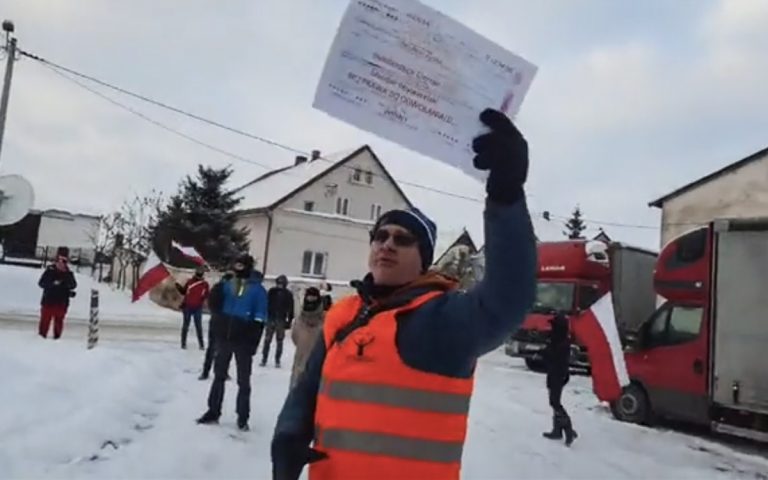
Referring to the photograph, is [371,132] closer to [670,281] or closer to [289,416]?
[289,416]

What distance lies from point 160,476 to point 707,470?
265 inches

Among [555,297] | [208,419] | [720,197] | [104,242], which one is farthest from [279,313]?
[104,242]

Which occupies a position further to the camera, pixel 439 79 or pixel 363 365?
pixel 439 79

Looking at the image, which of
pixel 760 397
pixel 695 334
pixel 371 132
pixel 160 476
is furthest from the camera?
pixel 695 334

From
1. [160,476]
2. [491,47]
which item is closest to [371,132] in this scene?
[491,47]

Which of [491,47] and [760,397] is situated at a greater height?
[491,47]

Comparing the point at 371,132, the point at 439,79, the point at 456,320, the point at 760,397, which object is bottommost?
the point at 760,397

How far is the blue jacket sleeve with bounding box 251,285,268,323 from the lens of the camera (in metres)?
8.97

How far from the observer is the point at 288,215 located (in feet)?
138

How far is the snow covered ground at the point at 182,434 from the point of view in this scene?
22.2 feet

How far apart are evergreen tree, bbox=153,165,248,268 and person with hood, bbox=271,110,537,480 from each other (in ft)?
114

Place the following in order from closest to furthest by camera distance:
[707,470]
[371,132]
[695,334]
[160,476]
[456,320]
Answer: [456,320], [371,132], [160,476], [707,470], [695,334]

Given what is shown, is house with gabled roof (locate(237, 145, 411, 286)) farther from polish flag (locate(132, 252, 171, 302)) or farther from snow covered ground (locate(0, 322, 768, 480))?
snow covered ground (locate(0, 322, 768, 480))

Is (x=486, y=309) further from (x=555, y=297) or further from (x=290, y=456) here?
(x=555, y=297)
